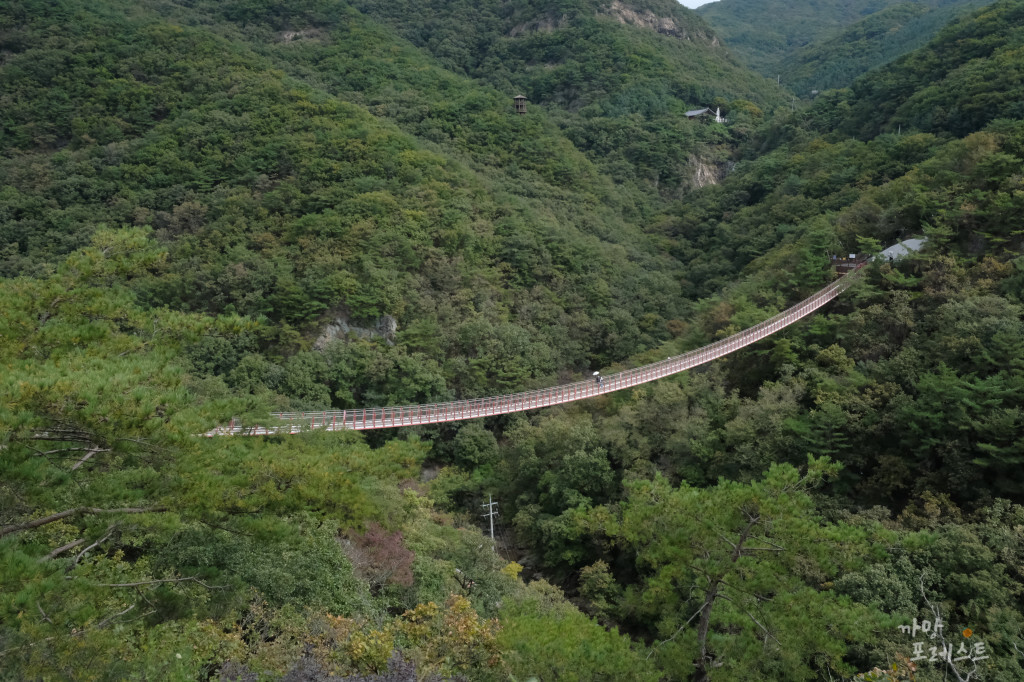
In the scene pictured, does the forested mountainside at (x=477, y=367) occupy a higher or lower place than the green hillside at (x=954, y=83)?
lower

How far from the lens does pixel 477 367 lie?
70.6ft

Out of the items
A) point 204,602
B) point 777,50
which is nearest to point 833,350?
point 204,602

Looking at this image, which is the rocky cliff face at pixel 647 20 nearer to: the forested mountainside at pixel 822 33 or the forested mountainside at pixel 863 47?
the forested mountainside at pixel 863 47

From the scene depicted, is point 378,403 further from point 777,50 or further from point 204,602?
point 777,50

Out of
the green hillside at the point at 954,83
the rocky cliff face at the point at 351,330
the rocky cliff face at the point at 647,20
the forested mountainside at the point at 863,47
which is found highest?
the forested mountainside at the point at 863,47

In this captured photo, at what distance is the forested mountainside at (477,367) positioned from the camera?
647 centimetres

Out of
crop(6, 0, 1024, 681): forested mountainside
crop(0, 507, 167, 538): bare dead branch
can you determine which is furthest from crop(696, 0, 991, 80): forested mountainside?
crop(0, 507, 167, 538): bare dead branch

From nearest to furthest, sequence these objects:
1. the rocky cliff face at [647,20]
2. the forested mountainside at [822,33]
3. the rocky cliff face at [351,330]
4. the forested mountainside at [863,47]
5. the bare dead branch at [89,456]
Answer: the bare dead branch at [89,456]
the rocky cliff face at [351,330]
the forested mountainside at [863,47]
the rocky cliff face at [647,20]
the forested mountainside at [822,33]

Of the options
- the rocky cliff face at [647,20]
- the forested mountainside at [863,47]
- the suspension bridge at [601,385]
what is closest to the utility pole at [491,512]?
the suspension bridge at [601,385]

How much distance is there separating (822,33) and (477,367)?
8540 cm

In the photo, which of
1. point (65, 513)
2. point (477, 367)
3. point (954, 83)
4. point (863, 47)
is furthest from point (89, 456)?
point (863, 47)

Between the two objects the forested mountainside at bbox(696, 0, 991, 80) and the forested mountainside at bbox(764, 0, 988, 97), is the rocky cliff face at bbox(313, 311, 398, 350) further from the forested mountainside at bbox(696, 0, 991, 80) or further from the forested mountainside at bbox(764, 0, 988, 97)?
the forested mountainside at bbox(764, 0, 988, 97)

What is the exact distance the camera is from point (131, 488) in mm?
5836

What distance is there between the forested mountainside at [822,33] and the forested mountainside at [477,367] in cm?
1962
